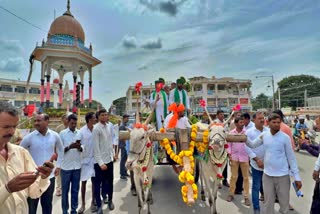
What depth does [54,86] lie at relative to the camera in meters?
43.1

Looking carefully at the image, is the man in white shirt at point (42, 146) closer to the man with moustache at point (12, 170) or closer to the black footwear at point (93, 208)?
the black footwear at point (93, 208)

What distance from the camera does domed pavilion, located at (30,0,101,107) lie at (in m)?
20.3

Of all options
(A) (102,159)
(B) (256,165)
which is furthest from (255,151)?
(A) (102,159)

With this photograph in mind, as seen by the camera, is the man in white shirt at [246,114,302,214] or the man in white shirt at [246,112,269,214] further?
the man in white shirt at [246,112,269,214]

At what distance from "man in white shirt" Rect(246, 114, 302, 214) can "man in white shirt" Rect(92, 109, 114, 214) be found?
9.08 ft

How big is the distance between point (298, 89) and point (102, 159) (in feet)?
176

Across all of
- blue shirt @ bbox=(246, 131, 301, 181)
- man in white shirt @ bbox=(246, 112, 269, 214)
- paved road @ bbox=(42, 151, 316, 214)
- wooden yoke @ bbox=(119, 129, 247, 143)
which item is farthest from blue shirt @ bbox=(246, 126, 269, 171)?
paved road @ bbox=(42, 151, 316, 214)

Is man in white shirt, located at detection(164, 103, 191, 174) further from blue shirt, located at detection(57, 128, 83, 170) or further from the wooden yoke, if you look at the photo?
blue shirt, located at detection(57, 128, 83, 170)

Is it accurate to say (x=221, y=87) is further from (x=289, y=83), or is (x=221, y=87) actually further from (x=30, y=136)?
(x=30, y=136)

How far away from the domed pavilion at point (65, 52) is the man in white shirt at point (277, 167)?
1916cm

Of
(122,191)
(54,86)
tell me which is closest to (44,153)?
(122,191)

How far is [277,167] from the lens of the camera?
3.10 meters

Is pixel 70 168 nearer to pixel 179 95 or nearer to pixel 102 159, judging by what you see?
pixel 102 159

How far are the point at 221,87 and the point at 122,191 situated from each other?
39.1 metres
